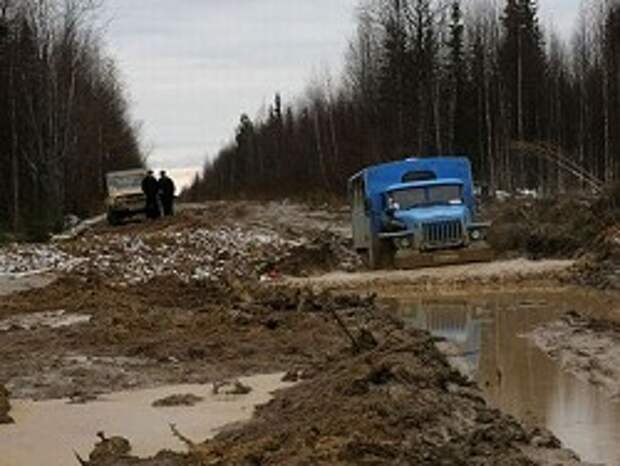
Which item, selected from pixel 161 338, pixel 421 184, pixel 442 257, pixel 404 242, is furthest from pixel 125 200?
pixel 161 338

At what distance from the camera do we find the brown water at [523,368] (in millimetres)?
10281

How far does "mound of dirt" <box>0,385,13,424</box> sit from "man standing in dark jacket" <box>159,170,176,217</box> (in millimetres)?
34294

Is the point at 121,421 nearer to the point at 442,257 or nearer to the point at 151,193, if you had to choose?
the point at 442,257

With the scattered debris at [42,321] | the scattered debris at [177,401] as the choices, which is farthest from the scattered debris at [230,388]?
the scattered debris at [42,321]

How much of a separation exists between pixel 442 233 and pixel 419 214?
0.75 meters

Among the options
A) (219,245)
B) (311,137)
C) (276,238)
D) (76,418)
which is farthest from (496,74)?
(76,418)

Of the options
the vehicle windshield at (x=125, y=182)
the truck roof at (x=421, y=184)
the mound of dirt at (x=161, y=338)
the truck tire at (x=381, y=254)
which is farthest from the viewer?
the vehicle windshield at (x=125, y=182)

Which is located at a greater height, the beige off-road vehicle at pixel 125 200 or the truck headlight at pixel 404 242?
the beige off-road vehicle at pixel 125 200

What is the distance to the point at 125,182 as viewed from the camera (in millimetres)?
50000

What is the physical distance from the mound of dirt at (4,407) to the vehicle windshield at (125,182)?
1477 inches

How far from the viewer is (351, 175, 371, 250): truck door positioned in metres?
29.7

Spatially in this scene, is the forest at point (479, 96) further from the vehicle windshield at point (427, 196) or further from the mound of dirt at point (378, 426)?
the mound of dirt at point (378, 426)

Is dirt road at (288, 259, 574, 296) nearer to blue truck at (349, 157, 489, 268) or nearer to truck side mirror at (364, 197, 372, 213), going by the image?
blue truck at (349, 157, 489, 268)

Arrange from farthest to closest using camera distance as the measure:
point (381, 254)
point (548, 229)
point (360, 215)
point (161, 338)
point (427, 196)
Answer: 1. point (548, 229)
2. point (360, 215)
3. point (381, 254)
4. point (427, 196)
5. point (161, 338)
